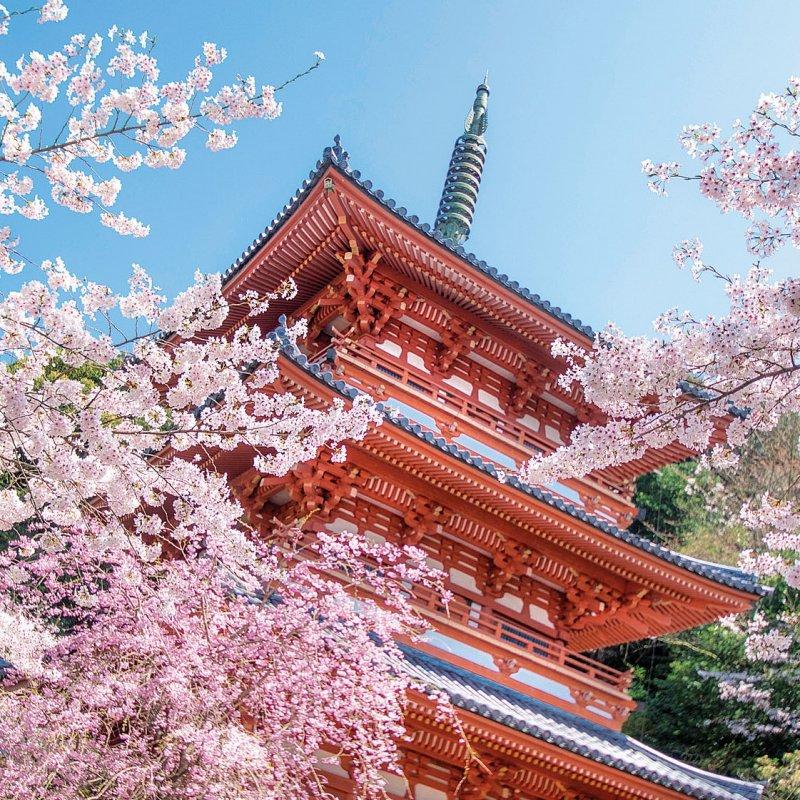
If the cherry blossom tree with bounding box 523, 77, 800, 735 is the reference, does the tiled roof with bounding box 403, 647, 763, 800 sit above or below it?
below

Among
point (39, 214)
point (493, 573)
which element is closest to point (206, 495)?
point (39, 214)

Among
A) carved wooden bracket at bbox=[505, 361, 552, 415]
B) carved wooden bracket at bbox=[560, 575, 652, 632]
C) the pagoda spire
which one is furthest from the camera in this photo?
the pagoda spire

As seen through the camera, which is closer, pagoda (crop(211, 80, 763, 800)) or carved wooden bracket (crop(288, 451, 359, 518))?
pagoda (crop(211, 80, 763, 800))

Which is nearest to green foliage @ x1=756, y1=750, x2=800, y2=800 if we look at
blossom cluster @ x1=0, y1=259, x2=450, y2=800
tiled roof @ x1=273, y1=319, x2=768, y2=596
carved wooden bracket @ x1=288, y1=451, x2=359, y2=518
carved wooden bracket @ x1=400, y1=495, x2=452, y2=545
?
tiled roof @ x1=273, y1=319, x2=768, y2=596

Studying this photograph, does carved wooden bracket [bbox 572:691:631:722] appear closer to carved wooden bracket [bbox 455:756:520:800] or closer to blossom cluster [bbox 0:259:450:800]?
carved wooden bracket [bbox 455:756:520:800]

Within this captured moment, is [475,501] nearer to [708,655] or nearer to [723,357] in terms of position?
[723,357]

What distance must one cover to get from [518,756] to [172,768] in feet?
13.4

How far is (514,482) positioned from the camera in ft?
33.0

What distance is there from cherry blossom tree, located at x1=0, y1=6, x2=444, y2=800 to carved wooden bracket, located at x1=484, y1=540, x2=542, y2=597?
6.96ft

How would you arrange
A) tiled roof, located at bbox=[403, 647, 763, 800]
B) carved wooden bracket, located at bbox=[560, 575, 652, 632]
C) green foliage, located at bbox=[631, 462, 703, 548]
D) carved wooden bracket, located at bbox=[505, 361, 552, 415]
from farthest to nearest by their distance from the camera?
green foliage, located at bbox=[631, 462, 703, 548], carved wooden bracket, located at bbox=[505, 361, 552, 415], carved wooden bracket, located at bbox=[560, 575, 652, 632], tiled roof, located at bbox=[403, 647, 763, 800]

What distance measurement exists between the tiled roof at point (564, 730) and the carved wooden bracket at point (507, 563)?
1.25 m

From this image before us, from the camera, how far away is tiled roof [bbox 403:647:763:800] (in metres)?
A: 8.59

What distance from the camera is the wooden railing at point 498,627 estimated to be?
33.3 feet

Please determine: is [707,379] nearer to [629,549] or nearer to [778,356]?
[778,356]
